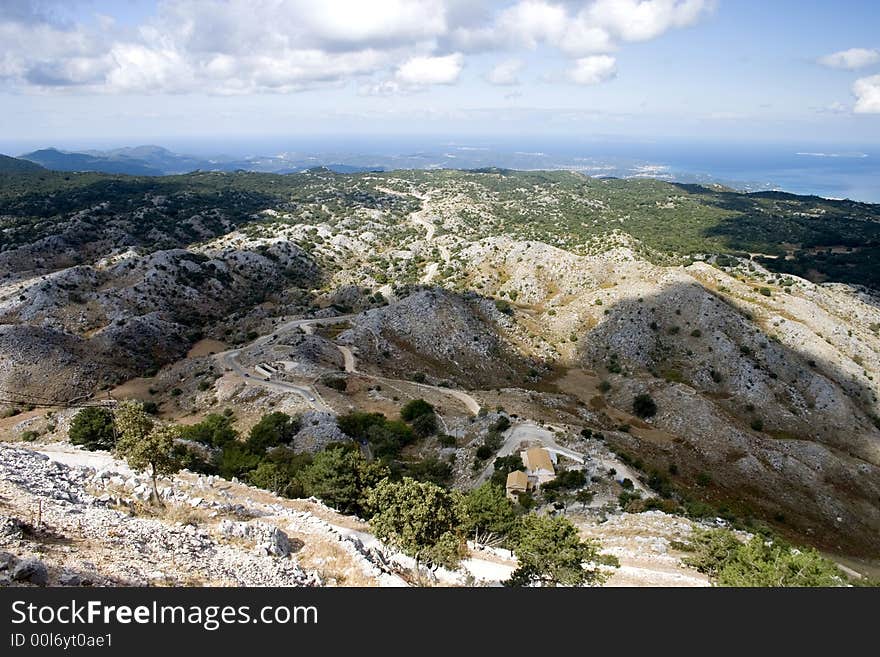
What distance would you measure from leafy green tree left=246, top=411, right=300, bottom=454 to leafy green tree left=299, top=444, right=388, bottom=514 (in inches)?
577

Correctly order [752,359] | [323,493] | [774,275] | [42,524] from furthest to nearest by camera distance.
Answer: [774,275] → [752,359] → [323,493] → [42,524]

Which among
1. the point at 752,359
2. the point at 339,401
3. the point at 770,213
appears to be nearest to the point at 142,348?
the point at 339,401

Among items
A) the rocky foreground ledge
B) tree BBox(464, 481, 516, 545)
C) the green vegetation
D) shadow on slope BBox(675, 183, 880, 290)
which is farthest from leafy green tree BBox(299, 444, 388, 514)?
shadow on slope BBox(675, 183, 880, 290)

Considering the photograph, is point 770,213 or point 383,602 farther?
point 770,213

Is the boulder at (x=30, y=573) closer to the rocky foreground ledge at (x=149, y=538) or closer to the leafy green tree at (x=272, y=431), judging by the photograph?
the rocky foreground ledge at (x=149, y=538)

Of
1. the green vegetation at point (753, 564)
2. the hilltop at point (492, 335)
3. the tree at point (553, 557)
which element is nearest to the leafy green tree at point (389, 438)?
the hilltop at point (492, 335)

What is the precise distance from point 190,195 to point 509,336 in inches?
5437

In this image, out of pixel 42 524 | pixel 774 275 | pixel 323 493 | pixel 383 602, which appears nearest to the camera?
pixel 383 602

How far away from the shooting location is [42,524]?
20.9 meters

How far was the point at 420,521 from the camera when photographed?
25328mm

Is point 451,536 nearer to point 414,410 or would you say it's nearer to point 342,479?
point 342,479

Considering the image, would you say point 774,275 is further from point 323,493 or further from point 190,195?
point 190,195

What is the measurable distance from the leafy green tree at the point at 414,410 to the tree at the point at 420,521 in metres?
34.2

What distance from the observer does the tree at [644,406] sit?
246 ft
